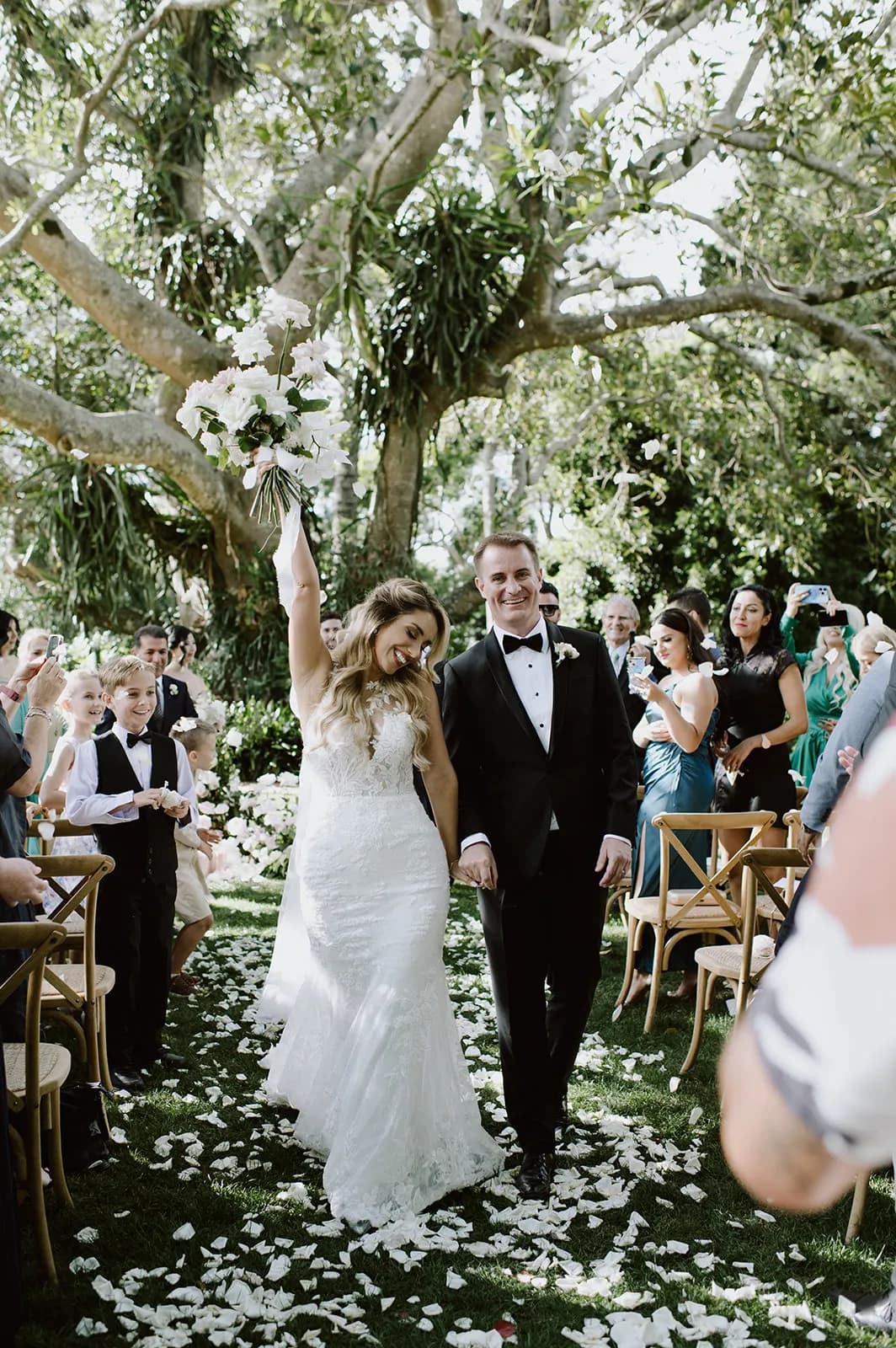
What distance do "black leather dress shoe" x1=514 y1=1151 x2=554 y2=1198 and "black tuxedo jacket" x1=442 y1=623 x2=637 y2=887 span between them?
0.94m

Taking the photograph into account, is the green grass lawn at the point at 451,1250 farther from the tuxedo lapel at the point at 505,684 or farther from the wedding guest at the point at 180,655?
the wedding guest at the point at 180,655

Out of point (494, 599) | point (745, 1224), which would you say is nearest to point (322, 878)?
point (494, 599)

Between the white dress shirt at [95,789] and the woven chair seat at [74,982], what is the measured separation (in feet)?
2.03

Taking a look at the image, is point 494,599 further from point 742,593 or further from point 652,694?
point 742,593

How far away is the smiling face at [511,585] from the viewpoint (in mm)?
3988

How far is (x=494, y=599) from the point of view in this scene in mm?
4062

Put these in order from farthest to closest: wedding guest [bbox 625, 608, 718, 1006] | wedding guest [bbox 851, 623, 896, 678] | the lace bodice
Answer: wedding guest [bbox 851, 623, 896, 678]
wedding guest [bbox 625, 608, 718, 1006]
the lace bodice

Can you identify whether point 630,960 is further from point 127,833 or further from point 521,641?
point 127,833

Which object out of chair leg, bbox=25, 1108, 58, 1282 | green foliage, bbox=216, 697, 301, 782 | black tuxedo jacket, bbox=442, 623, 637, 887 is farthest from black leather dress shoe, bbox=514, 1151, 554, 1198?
Result: green foliage, bbox=216, 697, 301, 782

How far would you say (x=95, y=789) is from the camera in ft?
16.1

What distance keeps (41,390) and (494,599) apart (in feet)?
25.3

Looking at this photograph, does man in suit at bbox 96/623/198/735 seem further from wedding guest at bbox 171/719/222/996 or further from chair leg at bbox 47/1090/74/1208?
chair leg at bbox 47/1090/74/1208

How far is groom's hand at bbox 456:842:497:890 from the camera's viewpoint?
12.5 feet

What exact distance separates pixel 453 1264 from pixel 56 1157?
1273mm
